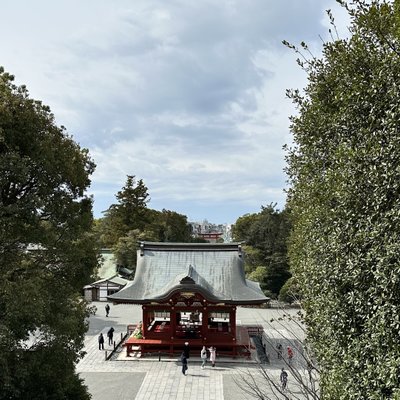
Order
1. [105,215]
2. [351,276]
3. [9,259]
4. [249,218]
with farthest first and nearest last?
1. [249,218]
2. [105,215]
3. [9,259]
4. [351,276]

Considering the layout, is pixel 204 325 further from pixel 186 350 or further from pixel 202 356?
pixel 202 356

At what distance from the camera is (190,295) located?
18.9 metres

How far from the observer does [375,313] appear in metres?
4.28

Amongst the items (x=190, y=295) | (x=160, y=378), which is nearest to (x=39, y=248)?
(x=160, y=378)

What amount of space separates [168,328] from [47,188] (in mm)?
14380

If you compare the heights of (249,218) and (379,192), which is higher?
(249,218)

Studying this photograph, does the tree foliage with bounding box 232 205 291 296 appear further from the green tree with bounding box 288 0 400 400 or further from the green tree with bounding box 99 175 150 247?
the green tree with bounding box 288 0 400 400

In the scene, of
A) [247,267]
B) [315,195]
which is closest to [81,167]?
[315,195]

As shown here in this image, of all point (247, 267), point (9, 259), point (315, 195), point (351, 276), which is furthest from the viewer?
point (247, 267)

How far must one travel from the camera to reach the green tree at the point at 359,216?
4.11m

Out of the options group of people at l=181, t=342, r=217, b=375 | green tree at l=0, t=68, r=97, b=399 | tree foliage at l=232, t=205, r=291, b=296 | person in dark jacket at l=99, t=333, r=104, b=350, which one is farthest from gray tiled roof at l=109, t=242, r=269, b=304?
tree foliage at l=232, t=205, r=291, b=296

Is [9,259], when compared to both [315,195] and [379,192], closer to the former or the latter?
[315,195]

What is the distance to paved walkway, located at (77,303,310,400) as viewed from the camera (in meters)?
14.4

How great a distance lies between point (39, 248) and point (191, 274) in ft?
35.8
